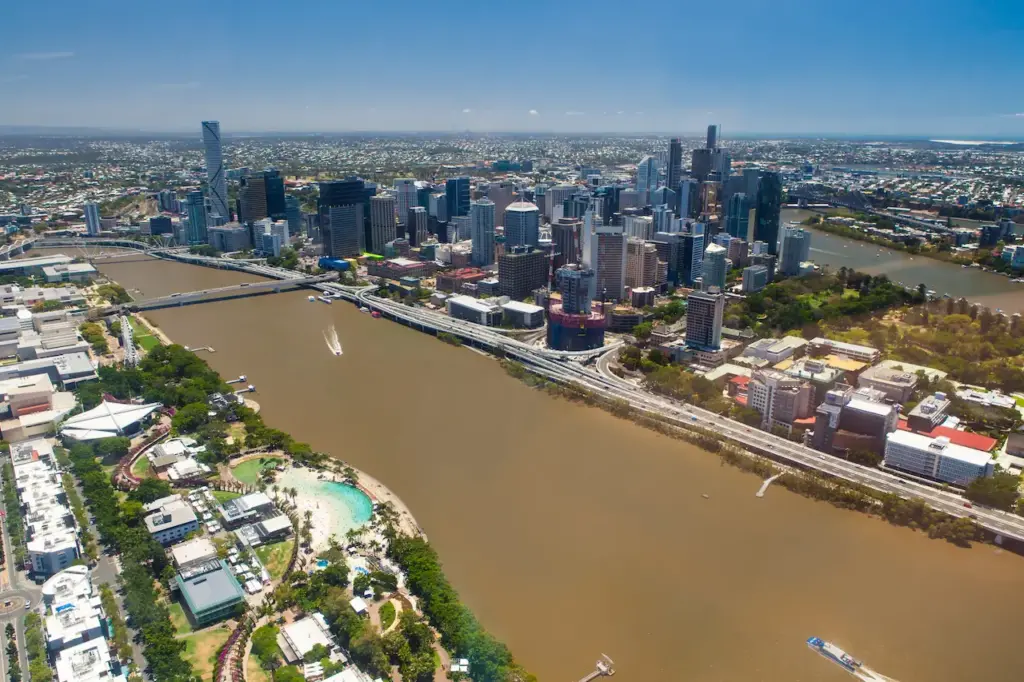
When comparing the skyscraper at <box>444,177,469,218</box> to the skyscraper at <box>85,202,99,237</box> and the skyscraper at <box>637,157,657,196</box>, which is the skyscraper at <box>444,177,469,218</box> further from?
the skyscraper at <box>85,202,99,237</box>

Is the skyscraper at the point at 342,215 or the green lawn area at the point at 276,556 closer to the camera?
the green lawn area at the point at 276,556

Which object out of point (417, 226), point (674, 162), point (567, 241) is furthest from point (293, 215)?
point (674, 162)

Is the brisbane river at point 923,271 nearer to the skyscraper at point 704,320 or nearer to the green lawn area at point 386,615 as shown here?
the skyscraper at point 704,320

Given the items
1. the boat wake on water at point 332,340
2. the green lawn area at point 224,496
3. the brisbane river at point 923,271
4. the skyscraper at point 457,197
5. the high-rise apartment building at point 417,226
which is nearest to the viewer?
the green lawn area at point 224,496

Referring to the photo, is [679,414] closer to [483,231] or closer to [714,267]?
[714,267]

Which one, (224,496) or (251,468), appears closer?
(224,496)

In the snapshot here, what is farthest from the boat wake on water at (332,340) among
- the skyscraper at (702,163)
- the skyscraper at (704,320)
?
the skyscraper at (702,163)
